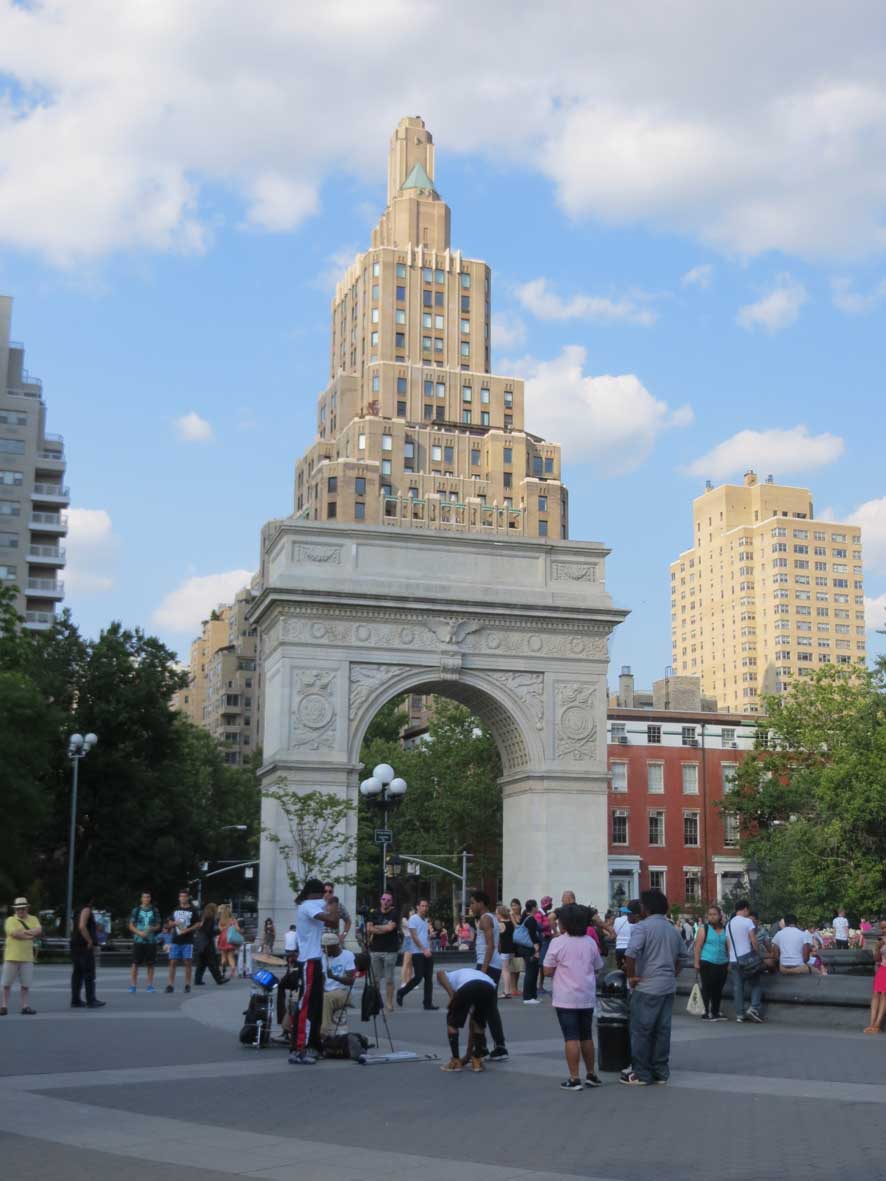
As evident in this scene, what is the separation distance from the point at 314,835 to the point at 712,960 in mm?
20230

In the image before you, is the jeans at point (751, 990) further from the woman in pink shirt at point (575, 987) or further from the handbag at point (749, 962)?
the woman in pink shirt at point (575, 987)

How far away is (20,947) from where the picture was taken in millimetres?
21188

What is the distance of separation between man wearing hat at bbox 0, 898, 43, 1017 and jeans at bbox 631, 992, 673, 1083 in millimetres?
10430

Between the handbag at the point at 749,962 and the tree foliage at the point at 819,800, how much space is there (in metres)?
24.5

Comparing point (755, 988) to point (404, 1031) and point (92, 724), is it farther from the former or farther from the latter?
point (92, 724)

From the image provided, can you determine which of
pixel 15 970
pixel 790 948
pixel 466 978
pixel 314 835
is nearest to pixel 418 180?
pixel 314 835

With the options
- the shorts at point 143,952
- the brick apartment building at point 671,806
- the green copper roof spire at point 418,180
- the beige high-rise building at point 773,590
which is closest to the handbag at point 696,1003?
the shorts at point 143,952

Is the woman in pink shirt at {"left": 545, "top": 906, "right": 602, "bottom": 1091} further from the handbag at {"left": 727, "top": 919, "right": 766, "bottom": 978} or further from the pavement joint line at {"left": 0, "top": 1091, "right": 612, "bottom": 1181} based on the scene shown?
the handbag at {"left": 727, "top": 919, "right": 766, "bottom": 978}

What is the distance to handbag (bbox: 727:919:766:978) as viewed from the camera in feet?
67.5

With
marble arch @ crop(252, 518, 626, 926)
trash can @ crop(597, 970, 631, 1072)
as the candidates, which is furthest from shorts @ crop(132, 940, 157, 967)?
trash can @ crop(597, 970, 631, 1072)

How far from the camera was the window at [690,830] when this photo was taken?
230 ft

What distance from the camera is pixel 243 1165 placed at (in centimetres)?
932

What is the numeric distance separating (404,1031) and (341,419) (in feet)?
324

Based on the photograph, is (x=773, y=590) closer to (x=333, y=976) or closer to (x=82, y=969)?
(x=82, y=969)
